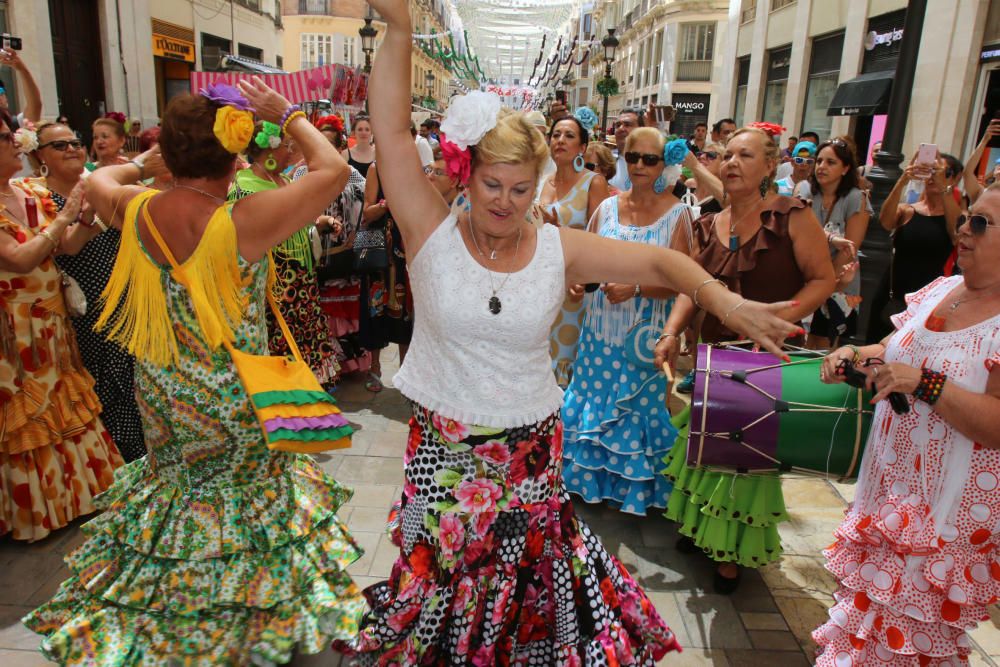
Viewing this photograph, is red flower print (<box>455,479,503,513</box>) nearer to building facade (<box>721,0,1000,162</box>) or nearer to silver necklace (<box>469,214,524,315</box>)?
silver necklace (<box>469,214,524,315</box>)

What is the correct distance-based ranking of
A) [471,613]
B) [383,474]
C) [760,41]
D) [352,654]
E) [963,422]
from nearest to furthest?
[963,422], [471,613], [352,654], [383,474], [760,41]

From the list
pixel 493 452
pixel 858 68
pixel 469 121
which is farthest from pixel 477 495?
pixel 858 68

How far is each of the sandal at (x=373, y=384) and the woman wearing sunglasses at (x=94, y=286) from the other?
1.98 meters

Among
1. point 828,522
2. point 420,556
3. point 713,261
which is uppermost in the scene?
point 713,261

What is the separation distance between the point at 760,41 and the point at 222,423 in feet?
75.0

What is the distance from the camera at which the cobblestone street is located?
2.78 m

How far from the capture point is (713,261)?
3.44m

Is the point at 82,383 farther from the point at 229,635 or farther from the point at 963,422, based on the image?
the point at 963,422

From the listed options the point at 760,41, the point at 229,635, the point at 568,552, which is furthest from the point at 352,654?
the point at 760,41

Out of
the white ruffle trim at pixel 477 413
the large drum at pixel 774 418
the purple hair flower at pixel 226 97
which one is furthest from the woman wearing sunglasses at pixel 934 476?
the purple hair flower at pixel 226 97

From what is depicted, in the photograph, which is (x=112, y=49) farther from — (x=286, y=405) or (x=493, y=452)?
(x=493, y=452)

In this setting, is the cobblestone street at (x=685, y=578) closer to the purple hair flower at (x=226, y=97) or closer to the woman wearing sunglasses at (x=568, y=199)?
the woman wearing sunglasses at (x=568, y=199)

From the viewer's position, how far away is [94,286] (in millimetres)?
3705

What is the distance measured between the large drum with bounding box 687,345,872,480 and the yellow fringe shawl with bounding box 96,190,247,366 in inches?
68.2
